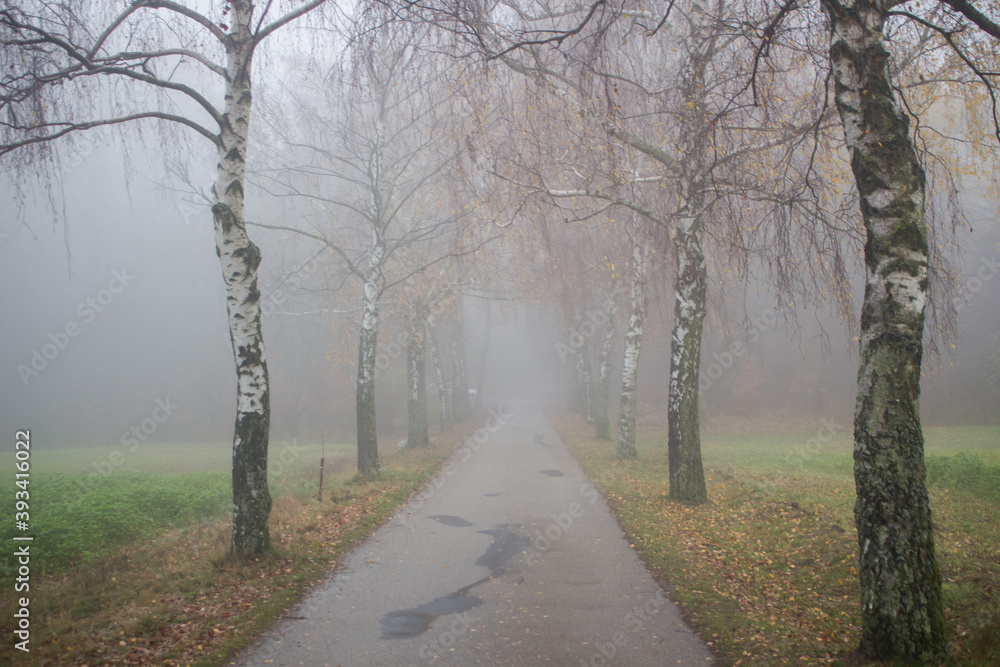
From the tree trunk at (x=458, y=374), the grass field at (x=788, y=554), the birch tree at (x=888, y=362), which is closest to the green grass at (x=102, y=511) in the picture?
the grass field at (x=788, y=554)

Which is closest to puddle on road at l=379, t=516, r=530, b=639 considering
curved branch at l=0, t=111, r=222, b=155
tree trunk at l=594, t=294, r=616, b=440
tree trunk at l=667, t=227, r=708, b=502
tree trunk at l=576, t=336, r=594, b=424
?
tree trunk at l=667, t=227, r=708, b=502

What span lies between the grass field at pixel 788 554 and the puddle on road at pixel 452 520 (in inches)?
102

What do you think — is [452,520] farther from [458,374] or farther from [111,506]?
[458,374]

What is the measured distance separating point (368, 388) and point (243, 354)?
6.89 metres

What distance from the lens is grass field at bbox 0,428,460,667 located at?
4.59m

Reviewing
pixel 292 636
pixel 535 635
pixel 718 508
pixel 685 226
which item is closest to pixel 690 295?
pixel 685 226

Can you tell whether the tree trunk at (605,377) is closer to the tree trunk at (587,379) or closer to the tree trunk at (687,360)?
the tree trunk at (587,379)

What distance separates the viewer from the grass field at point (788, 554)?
4523 mm

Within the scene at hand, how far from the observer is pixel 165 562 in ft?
22.6

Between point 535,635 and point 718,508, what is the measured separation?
19.2 ft

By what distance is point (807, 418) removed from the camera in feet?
89.4

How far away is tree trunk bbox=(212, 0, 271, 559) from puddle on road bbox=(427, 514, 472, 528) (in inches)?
122

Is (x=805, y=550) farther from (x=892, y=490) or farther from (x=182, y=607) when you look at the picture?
(x=182, y=607)

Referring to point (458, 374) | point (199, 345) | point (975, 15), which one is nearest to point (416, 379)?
point (458, 374)
